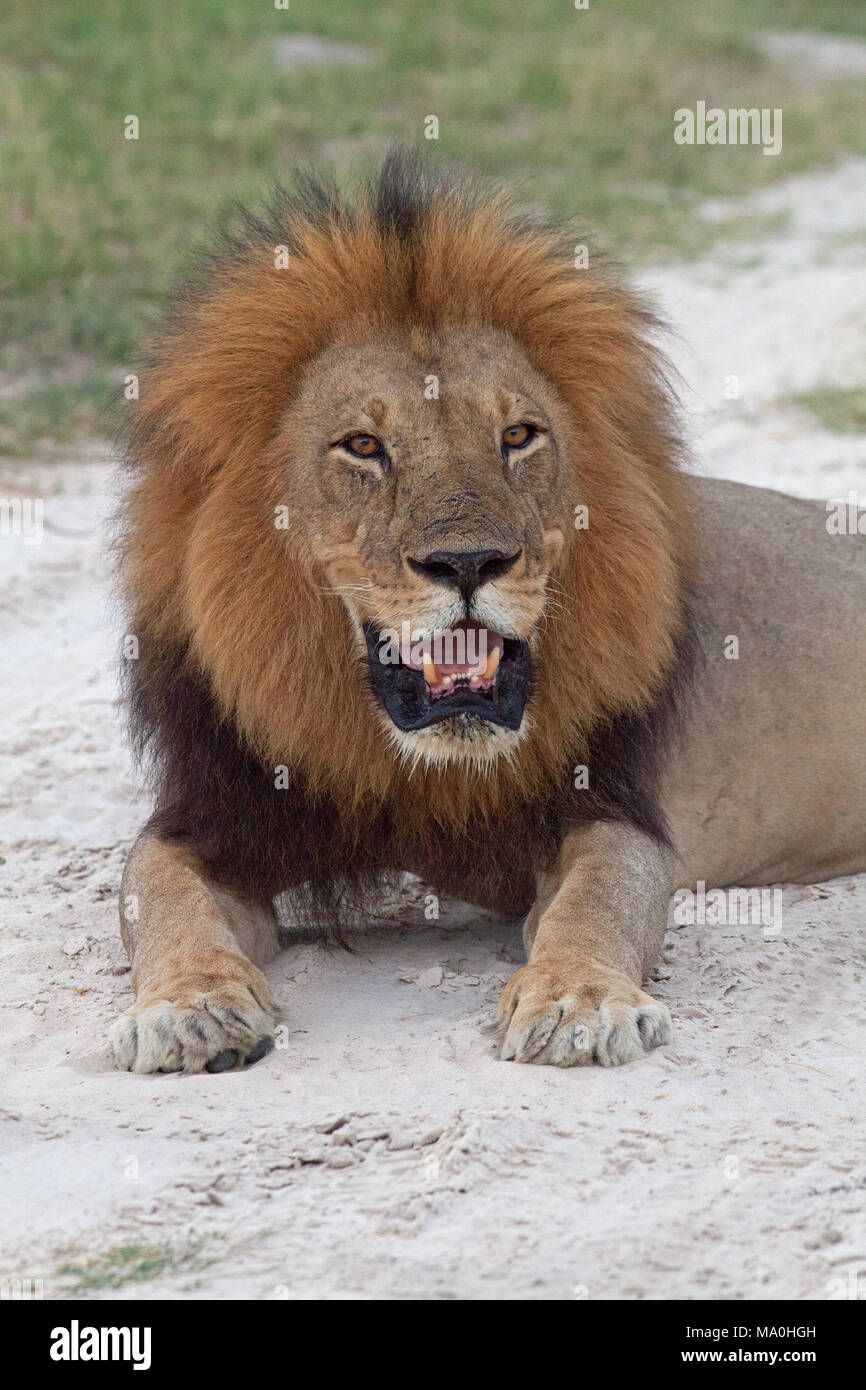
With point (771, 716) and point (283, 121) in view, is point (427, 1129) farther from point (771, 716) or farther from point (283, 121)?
point (283, 121)

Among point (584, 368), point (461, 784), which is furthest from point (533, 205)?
point (461, 784)

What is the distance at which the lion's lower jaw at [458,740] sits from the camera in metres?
3.55

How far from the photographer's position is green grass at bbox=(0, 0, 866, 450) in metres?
9.50

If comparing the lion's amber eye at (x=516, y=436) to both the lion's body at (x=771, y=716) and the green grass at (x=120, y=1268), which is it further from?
the green grass at (x=120, y=1268)

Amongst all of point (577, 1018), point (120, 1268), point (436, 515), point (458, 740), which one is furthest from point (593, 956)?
point (120, 1268)

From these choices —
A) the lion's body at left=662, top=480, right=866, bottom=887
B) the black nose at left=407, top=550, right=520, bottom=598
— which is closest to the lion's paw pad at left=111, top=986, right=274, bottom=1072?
the black nose at left=407, top=550, right=520, bottom=598

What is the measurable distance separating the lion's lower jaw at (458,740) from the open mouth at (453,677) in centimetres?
2

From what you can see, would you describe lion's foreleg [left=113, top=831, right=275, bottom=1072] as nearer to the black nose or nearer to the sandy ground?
the sandy ground

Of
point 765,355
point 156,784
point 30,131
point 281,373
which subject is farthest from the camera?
point 30,131

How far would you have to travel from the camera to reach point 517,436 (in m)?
3.70

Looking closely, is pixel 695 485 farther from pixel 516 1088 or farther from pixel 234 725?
pixel 516 1088

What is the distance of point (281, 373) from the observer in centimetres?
376

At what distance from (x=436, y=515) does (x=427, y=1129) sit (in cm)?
111

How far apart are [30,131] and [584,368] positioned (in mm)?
8725
